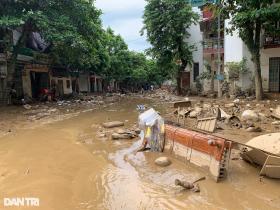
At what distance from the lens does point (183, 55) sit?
34.6 metres

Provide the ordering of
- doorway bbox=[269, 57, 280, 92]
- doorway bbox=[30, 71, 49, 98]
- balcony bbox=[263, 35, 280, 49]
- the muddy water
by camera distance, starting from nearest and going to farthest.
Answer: the muddy water, balcony bbox=[263, 35, 280, 49], doorway bbox=[269, 57, 280, 92], doorway bbox=[30, 71, 49, 98]

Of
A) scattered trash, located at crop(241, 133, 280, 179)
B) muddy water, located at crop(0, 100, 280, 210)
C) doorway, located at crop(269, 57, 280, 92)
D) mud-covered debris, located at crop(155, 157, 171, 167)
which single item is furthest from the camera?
doorway, located at crop(269, 57, 280, 92)

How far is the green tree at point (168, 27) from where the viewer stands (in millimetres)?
33219

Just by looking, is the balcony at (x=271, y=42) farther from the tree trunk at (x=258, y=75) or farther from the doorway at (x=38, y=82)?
the doorway at (x=38, y=82)

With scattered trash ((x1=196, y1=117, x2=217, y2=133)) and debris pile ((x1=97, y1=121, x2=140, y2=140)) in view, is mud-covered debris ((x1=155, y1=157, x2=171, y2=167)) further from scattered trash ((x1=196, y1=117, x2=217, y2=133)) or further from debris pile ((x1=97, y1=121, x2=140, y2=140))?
scattered trash ((x1=196, y1=117, x2=217, y2=133))

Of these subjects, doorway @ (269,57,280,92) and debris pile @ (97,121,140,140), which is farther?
doorway @ (269,57,280,92)

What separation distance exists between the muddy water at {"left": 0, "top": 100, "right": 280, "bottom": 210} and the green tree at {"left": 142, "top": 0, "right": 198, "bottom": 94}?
2454cm

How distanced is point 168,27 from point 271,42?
987cm

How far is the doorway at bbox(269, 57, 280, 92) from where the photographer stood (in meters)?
27.7

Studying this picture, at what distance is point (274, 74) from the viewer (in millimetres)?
27922

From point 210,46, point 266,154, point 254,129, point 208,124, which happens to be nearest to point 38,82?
point 210,46

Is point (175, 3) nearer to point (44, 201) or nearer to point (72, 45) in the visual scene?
point (72, 45)

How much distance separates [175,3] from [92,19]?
1279 cm

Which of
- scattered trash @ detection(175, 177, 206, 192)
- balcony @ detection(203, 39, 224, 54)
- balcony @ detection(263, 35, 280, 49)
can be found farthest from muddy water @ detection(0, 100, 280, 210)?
balcony @ detection(203, 39, 224, 54)
